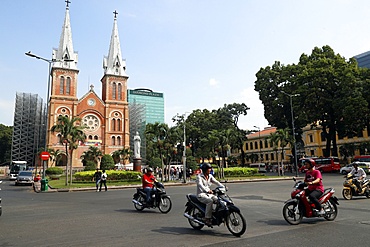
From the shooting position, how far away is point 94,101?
63594 millimetres

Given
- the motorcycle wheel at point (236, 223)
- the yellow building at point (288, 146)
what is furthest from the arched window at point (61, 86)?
the motorcycle wheel at point (236, 223)

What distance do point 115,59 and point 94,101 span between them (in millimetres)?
10739

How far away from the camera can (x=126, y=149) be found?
5916cm

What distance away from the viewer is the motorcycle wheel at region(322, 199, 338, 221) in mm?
7307

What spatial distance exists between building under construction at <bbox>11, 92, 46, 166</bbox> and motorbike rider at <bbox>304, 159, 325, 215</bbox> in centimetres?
6160

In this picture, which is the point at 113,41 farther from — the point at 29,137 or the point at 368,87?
the point at 368,87

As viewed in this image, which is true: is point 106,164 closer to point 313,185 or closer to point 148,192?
point 148,192

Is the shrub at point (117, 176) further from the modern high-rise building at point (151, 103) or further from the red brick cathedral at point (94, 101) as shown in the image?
the modern high-rise building at point (151, 103)

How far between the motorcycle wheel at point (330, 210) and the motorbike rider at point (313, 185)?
0.20 meters

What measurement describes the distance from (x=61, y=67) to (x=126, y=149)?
21.5m

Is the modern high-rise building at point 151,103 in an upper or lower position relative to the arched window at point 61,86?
upper

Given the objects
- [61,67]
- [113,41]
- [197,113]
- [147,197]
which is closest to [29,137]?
[61,67]

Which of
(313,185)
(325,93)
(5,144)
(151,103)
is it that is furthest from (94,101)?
(151,103)

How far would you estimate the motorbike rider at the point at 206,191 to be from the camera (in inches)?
246
